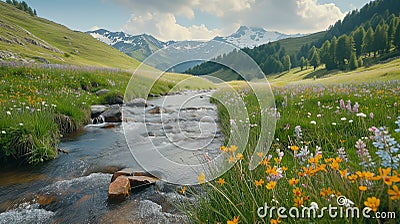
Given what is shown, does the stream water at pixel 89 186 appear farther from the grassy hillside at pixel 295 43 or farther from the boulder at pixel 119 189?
the grassy hillside at pixel 295 43

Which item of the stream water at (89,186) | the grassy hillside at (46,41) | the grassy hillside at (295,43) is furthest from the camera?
the grassy hillside at (295,43)

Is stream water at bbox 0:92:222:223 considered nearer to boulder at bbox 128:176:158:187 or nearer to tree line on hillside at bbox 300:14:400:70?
boulder at bbox 128:176:158:187

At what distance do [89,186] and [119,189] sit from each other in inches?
34.4

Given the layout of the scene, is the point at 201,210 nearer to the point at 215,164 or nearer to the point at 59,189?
the point at 215,164

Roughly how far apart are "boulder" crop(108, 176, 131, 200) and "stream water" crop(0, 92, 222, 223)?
133 millimetres

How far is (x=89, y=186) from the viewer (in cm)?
469

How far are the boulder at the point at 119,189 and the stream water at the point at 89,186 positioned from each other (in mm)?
133

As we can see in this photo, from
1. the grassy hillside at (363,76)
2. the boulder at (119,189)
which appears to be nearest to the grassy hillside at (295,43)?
the grassy hillside at (363,76)

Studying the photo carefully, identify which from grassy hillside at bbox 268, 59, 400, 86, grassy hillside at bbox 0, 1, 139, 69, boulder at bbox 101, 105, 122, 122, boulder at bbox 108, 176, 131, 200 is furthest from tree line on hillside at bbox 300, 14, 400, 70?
boulder at bbox 108, 176, 131, 200

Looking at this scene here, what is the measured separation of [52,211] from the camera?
389 centimetres

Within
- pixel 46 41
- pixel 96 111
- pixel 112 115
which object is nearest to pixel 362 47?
pixel 112 115

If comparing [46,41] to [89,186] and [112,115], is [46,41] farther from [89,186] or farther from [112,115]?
[89,186]

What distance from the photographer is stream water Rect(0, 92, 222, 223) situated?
370 cm

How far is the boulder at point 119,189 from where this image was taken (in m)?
4.18
